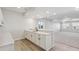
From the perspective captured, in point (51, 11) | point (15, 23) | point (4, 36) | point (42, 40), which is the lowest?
point (42, 40)

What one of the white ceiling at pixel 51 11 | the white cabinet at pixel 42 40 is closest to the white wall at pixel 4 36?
the white cabinet at pixel 42 40

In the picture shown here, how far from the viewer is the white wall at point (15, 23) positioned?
4.75 feet

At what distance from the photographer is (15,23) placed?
1541 millimetres

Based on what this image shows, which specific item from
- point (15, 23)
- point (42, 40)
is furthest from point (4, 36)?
point (42, 40)

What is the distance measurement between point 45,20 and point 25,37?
697mm

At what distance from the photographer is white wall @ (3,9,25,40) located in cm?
145

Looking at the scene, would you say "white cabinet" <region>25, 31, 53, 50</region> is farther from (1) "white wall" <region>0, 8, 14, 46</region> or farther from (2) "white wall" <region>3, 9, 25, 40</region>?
(1) "white wall" <region>0, 8, 14, 46</region>

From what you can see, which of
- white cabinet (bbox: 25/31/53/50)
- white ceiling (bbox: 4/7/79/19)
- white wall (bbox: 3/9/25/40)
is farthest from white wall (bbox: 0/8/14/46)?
white ceiling (bbox: 4/7/79/19)

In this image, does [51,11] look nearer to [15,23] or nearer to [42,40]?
[42,40]

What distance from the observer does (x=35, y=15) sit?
1.50 m

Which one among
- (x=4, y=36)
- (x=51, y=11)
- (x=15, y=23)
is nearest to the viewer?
(x=51, y=11)
